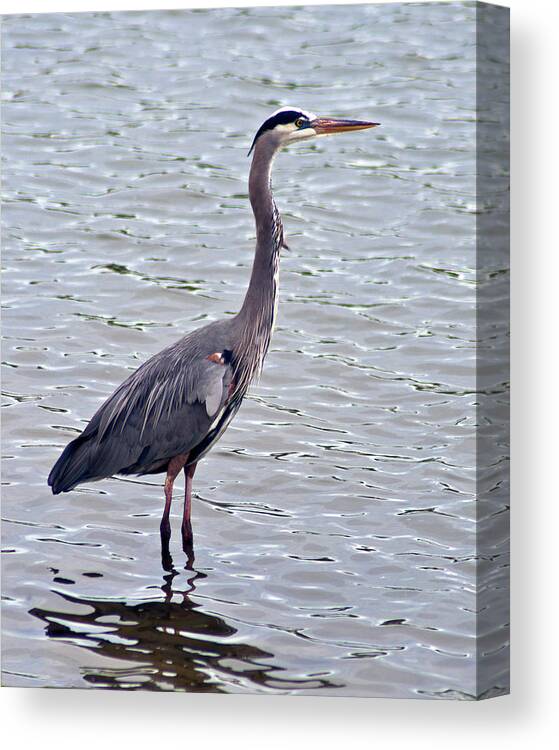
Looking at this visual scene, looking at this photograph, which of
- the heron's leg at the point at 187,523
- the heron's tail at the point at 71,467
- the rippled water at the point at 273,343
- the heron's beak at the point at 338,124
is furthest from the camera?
the heron's tail at the point at 71,467

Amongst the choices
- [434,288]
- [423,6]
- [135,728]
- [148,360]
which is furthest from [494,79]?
[135,728]

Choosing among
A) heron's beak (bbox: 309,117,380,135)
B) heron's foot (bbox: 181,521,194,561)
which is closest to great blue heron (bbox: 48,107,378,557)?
heron's foot (bbox: 181,521,194,561)

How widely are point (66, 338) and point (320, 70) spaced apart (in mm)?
1339

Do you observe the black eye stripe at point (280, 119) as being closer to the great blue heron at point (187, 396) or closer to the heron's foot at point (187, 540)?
the great blue heron at point (187, 396)

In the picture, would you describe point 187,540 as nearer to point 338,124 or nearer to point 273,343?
point 273,343

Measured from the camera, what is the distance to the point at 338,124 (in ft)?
17.3

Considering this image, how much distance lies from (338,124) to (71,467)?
153 centimetres

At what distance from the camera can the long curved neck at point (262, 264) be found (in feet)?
17.9

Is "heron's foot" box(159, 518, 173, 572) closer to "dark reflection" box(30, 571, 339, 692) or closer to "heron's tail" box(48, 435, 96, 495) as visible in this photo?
"dark reflection" box(30, 571, 339, 692)

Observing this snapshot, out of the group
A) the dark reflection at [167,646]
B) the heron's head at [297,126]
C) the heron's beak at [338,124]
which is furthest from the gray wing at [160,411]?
the heron's beak at [338,124]

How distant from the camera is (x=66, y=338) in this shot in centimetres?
567

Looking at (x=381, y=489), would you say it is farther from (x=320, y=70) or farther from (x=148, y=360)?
(x=320, y=70)

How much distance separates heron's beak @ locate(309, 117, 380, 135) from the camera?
527cm

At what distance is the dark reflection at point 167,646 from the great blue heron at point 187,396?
0.25 m
